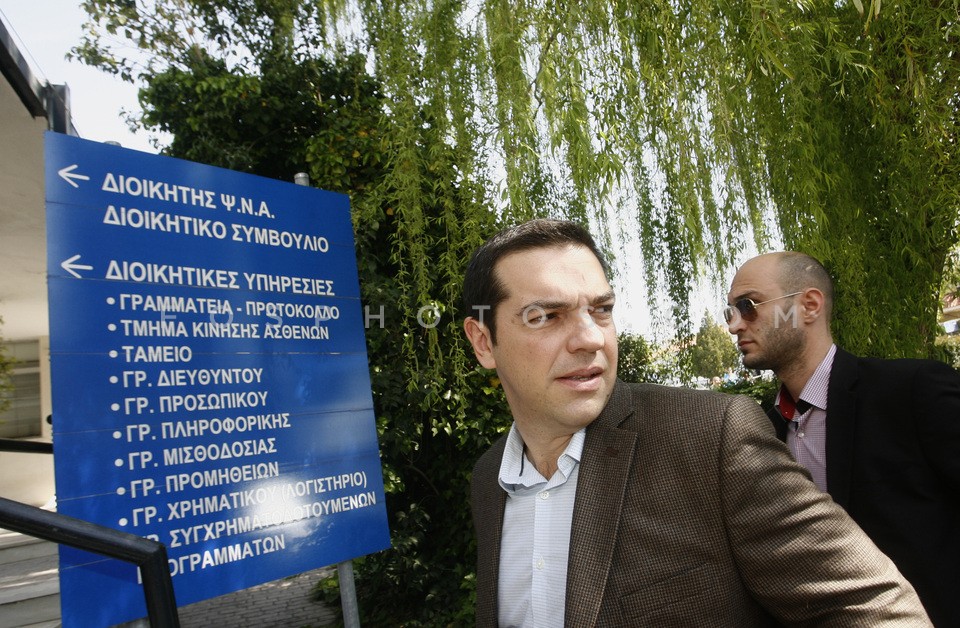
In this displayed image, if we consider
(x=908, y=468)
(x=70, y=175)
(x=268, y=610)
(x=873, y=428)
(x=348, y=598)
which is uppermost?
(x=70, y=175)

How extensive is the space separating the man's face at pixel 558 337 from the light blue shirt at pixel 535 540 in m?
0.09

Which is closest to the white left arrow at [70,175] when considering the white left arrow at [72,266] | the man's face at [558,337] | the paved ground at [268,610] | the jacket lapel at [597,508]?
the white left arrow at [72,266]

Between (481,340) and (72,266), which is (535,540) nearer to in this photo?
(481,340)

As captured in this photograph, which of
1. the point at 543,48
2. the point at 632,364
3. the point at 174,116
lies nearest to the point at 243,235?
the point at 543,48

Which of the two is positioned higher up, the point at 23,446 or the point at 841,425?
the point at 23,446

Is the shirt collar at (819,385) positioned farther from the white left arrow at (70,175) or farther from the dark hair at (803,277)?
the white left arrow at (70,175)

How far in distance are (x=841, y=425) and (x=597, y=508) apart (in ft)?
3.25

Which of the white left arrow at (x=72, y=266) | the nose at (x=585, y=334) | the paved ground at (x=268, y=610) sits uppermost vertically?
the white left arrow at (x=72, y=266)

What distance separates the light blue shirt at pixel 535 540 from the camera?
125 cm

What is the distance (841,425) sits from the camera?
1.81m

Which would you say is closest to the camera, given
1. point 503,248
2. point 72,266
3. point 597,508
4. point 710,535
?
point 710,535

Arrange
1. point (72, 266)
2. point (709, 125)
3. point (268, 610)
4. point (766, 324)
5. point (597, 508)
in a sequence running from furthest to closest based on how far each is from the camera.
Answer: point (268, 610), point (709, 125), point (766, 324), point (72, 266), point (597, 508)

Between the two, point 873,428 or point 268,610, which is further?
point 268,610

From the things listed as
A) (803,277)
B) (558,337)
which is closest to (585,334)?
(558,337)
